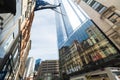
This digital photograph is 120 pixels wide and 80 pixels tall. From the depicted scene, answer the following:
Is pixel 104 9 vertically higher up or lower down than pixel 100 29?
higher up

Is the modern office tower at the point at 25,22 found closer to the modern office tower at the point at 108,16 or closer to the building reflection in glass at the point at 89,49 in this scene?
the building reflection in glass at the point at 89,49

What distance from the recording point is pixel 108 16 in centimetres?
2272

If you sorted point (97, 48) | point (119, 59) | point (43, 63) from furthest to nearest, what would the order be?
point (43, 63) < point (97, 48) < point (119, 59)

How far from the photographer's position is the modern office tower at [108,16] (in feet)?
66.2

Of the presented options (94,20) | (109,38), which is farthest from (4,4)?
(94,20)

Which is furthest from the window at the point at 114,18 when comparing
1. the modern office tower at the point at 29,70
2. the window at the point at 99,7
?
the modern office tower at the point at 29,70

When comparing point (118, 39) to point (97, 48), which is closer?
point (118, 39)

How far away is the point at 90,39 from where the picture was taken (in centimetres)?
2559

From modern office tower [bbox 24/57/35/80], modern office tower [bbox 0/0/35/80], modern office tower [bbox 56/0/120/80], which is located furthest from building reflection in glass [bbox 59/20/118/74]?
modern office tower [bbox 24/57/35/80]

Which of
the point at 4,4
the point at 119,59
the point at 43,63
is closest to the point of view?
the point at 4,4

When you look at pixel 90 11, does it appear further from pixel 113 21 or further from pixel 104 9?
pixel 113 21

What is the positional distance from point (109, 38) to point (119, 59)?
376cm

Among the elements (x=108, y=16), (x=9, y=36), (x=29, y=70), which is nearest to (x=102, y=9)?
(x=108, y=16)

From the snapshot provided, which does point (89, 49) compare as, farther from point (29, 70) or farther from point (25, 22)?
point (29, 70)
